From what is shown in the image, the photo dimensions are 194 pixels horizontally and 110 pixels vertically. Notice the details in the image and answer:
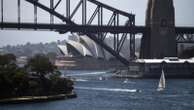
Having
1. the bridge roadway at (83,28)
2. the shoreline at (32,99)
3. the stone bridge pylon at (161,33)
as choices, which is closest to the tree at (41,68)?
the shoreline at (32,99)

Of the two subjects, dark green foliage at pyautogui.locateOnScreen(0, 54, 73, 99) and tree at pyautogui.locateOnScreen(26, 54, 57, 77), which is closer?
dark green foliage at pyautogui.locateOnScreen(0, 54, 73, 99)

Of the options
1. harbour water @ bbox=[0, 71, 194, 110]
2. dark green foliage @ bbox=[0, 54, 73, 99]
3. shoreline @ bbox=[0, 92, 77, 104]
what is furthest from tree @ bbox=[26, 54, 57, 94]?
shoreline @ bbox=[0, 92, 77, 104]

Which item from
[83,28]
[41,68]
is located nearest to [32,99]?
[41,68]

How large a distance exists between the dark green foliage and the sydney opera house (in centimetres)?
7417

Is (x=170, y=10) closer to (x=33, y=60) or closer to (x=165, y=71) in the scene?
(x=165, y=71)

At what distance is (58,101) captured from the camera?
58844 mm

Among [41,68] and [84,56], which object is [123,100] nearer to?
[41,68]

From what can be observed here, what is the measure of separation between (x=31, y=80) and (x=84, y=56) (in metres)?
89.7

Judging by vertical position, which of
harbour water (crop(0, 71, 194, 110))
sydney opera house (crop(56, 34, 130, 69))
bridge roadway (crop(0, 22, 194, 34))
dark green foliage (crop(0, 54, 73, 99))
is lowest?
harbour water (crop(0, 71, 194, 110))

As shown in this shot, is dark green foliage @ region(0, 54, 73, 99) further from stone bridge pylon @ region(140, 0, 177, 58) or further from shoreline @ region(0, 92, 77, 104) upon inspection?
stone bridge pylon @ region(140, 0, 177, 58)

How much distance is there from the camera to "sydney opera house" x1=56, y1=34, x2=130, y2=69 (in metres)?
146

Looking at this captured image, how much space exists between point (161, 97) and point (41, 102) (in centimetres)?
1124

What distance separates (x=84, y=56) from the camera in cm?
15100

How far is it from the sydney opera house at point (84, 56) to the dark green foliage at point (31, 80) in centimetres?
7417
